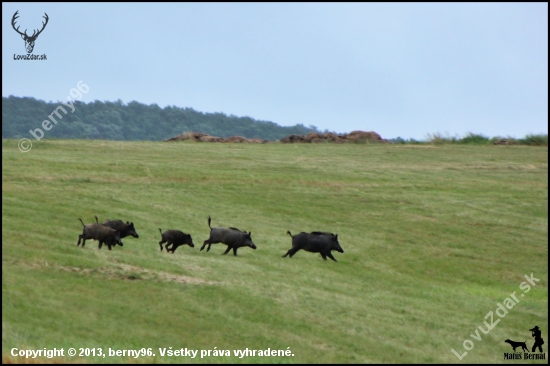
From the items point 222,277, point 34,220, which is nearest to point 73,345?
point 222,277

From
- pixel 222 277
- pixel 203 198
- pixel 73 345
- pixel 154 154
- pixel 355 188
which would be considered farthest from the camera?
pixel 154 154

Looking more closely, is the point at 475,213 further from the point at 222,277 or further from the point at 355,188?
the point at 222,277

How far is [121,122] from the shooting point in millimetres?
87062

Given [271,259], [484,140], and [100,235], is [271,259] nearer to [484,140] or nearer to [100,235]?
[100,235]

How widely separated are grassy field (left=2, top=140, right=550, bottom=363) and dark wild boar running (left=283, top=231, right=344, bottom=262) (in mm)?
420

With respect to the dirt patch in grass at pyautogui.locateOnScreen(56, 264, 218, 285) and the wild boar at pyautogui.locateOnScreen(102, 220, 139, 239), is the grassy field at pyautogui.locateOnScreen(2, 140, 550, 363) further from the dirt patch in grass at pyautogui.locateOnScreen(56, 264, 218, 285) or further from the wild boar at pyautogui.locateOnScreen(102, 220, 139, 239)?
the wild boar at pyautogui.locateOnScreen(102, 220, 139, 239)

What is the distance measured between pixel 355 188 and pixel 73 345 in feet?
83.2

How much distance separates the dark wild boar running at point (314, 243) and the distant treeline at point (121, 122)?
4594 centimetres

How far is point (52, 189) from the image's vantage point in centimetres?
3177

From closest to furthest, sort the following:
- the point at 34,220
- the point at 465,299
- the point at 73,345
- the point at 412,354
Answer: the point at 73,345 → the point at 412,354 → the point at 465,299 → the point at 34,220

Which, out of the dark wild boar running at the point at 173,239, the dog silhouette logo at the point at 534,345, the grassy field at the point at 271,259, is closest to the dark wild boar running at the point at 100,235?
the grassy field at the point at 271,259

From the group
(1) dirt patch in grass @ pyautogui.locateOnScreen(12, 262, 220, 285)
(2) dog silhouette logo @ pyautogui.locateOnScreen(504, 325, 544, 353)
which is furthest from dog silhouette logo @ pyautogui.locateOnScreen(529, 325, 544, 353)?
(1) dirt patch in grass @ pyautogui.locateOnScreen(12, 262, 220, 285)

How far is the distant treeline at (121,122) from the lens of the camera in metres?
74.8

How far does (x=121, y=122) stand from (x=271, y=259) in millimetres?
65616
